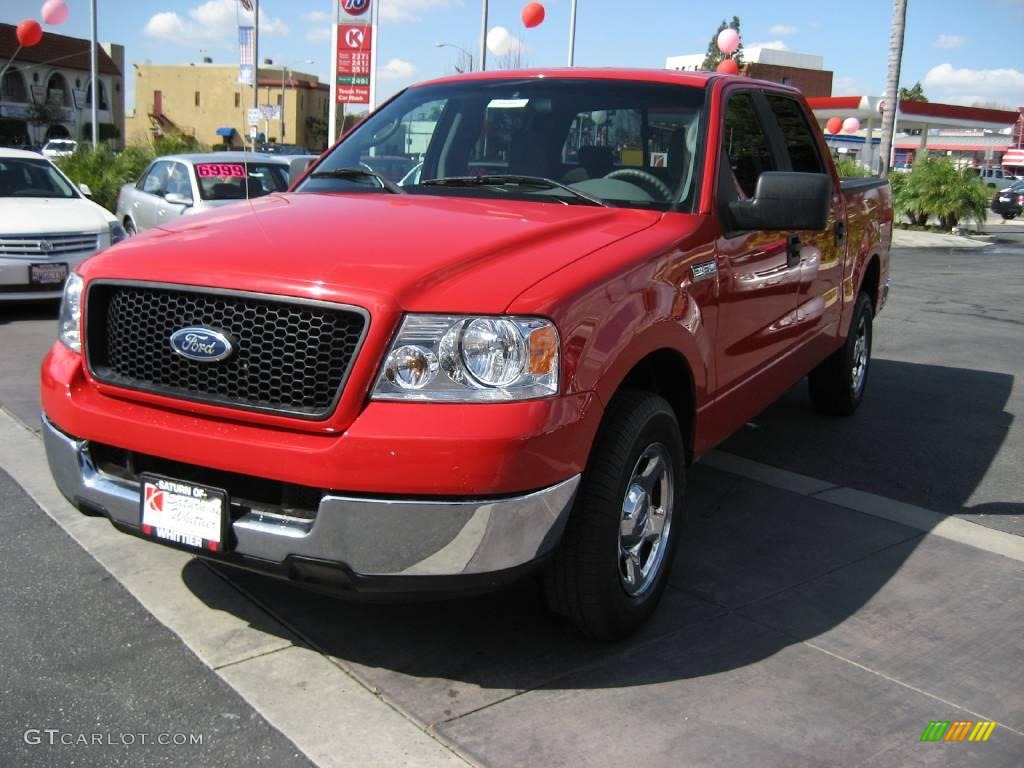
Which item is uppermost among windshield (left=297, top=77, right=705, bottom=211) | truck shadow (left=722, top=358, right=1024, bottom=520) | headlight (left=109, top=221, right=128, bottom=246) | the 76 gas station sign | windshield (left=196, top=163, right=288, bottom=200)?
the 76 gas station sign

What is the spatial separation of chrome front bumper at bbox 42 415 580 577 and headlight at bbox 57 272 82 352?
3.13ft

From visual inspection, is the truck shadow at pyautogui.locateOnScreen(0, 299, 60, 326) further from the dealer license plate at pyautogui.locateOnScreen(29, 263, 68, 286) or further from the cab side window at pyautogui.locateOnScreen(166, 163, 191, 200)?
the cab side window at pyautogui.locateOnScreen(166, 163, 191, 200)

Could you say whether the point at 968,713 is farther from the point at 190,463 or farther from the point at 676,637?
the point at 190,463

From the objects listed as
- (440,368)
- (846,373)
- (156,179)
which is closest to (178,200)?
(156,179)

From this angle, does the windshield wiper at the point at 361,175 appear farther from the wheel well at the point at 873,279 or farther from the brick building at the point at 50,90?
the brick building at the point at 50,90

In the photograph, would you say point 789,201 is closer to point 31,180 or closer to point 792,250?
point 792,250

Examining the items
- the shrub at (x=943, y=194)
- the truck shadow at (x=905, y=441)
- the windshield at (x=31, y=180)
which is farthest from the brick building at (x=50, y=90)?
the truck shadow at (x=905, y=441)

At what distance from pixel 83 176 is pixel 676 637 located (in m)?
19.2

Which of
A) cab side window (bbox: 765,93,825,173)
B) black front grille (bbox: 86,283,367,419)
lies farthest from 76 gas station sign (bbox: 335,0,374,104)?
black front grille (bbox: 86,283,367,419)

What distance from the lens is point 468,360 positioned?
279 cm

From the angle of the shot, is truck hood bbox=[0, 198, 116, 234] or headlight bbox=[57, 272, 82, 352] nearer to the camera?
headlight bbox=[57, 272, 82, 352]

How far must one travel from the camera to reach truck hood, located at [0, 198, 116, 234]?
373 inches

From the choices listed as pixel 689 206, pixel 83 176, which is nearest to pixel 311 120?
pixel 83 176

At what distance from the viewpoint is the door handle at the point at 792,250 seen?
4.59 meters
